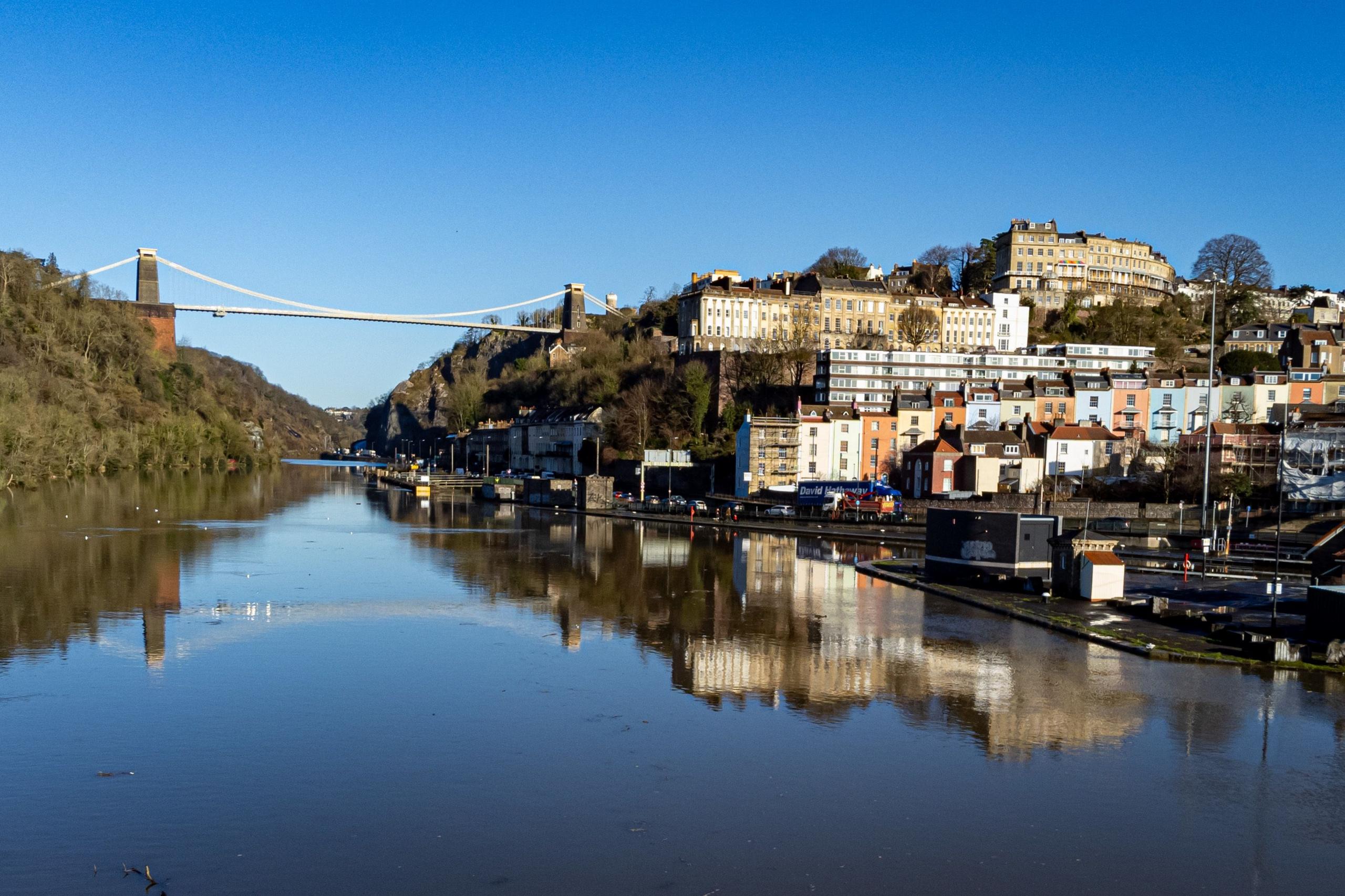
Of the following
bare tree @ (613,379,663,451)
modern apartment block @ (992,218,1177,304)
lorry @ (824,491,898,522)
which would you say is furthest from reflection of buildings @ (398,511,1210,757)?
modern apartment block @ (992,218,1177,304)

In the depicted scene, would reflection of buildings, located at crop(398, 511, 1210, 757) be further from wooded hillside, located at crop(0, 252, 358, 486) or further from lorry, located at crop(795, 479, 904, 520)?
wooded hillside, located at crop(0, 252, 358, 486)

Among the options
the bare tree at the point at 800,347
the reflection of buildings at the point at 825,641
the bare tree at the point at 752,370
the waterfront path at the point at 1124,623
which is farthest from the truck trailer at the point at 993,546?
the bare tree at the point at 752,370

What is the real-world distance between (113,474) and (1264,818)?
57.9m

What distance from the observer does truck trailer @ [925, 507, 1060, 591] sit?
77.4 ft

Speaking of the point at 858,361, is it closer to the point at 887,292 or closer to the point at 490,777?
the point at 887,292

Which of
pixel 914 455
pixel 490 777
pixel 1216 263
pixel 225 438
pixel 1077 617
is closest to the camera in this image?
pixel 490 777

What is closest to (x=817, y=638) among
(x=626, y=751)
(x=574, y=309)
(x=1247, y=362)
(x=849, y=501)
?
(x=626, y=751)

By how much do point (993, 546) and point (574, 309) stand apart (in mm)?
72935

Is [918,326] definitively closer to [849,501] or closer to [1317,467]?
[849,501]

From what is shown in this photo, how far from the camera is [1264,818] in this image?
9.98 metres

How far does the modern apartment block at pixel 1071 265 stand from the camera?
7312 cm

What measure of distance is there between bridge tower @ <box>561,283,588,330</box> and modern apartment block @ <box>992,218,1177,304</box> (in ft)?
118

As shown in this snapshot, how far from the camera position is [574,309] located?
93.9 m

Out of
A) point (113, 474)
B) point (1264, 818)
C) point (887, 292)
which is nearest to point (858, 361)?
point (887, 292)
